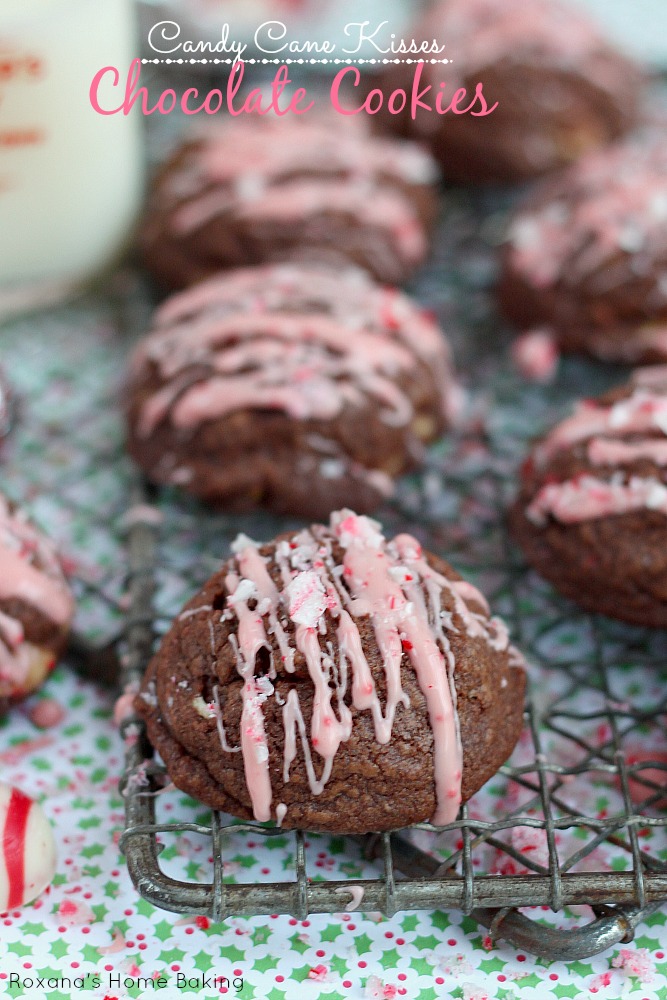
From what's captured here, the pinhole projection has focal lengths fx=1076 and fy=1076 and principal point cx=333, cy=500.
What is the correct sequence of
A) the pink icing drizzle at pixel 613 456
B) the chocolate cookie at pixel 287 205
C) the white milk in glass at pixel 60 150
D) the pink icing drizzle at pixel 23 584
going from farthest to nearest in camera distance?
the chocolate cookie at pixel 287 205, the white milk in glass at pixel 60 150, the pink icing drizzle at pixel 613 456, the pink icing drizzle at pixel 23 584

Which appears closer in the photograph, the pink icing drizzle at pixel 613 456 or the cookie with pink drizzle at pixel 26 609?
the cookie with pink drizzle at pixel 26 609

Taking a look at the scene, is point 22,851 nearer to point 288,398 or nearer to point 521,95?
point 288,398

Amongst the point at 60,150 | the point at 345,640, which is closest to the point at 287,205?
the point at 60,150

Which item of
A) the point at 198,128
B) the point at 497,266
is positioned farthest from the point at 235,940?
the point at 198,128

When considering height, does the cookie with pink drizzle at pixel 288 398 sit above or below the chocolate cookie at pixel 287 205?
below

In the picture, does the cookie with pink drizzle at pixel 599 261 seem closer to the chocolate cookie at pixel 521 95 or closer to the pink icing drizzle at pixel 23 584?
the chocolate cookie at pixel 521 95

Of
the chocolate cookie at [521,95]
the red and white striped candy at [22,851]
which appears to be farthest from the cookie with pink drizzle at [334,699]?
the chocolate cookie at [521,95]

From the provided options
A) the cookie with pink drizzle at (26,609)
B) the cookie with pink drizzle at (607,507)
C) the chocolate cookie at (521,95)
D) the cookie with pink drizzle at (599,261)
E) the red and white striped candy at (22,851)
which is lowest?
the red and white striped candy at (22,851)
